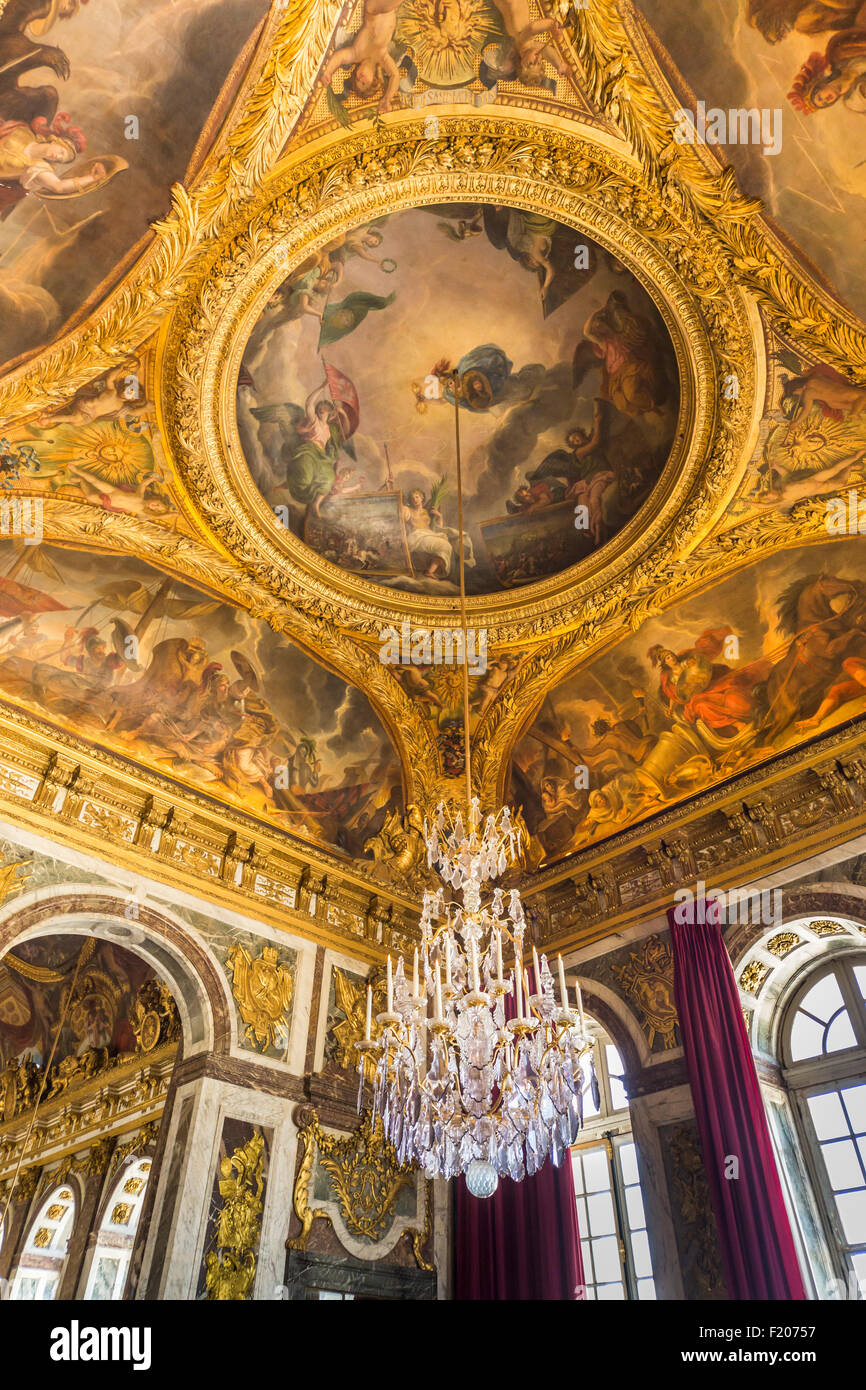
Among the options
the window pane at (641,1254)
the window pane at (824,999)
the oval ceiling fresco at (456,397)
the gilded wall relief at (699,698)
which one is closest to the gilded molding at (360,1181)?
the window pane at (641,1254)

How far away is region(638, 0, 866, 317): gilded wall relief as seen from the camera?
6.57 meters

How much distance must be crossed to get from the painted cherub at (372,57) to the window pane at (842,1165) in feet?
35.4

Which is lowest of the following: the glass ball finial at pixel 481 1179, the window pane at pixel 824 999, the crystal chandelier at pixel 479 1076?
the glass ball finial at pixel 481 1179

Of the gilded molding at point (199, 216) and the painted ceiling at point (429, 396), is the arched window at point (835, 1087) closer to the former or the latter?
the painted ceiling at point (429, 396)

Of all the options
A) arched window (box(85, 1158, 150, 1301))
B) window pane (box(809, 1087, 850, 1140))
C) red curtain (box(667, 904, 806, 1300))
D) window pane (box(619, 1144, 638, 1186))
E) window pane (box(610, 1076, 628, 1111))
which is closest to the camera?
red curtain (box(667, 904, 806, 1300))

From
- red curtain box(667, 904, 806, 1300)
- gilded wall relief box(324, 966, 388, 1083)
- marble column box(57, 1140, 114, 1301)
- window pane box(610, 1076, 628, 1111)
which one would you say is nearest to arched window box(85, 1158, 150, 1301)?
marble column box(57, 1140, 114, 1301)

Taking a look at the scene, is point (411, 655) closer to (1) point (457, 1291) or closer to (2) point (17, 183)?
(2) point (17, 183)

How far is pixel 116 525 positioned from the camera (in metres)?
9.33

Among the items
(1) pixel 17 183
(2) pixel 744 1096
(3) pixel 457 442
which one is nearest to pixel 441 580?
(3) pixel 457 442

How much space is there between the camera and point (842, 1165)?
8430mm

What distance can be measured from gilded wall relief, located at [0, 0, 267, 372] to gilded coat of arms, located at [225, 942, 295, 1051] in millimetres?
6859

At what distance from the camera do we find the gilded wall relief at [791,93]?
657 centimetres

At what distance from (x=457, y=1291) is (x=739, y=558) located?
9093 millimetres

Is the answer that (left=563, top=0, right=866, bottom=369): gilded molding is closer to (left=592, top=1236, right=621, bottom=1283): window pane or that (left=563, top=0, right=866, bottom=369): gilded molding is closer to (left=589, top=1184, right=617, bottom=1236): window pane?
(left=589, top=1184, right=617, bottom=1236): window pane
